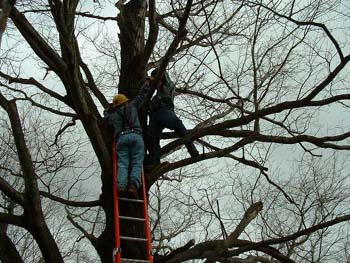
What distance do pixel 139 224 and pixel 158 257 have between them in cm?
49

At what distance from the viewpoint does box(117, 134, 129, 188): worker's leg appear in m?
5.58

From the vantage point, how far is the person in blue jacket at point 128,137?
5.61m

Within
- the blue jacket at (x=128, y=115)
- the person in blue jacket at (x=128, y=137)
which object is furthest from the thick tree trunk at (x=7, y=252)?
the blue jacket at (x=128, y=115)

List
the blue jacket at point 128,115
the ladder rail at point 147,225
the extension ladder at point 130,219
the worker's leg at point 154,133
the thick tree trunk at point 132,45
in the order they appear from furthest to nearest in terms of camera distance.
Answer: the thick tree trunk at point 132,45 → the worker's leg at point 154,133 → the blue jacket at point 128,115 → the ladder rail at point 147,225 → the extension ladder at point 130,219

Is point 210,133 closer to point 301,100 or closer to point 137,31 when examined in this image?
point 301,100

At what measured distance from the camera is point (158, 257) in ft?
17.8

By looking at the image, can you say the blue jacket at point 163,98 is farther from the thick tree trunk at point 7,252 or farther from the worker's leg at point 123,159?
the thick tree trunk at point 7,252

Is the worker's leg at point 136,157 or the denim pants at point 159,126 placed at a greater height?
the denim pants at point 159,126

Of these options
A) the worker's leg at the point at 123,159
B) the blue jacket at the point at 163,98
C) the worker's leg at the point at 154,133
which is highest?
the blue jacket at the point at 163,98

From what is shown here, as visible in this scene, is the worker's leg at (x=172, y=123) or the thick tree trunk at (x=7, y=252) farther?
the worker's leg at (x=172, y=123)

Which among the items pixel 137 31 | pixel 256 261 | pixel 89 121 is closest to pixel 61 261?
pixel 89 121

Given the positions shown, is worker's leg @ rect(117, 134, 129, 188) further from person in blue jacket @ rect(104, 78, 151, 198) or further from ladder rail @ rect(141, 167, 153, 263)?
ladder rail @ rect(141, 167, 153, 263)

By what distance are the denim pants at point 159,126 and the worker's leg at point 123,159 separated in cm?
53

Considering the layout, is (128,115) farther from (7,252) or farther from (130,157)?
(7,252)
